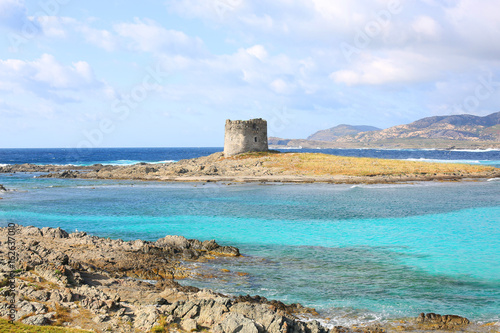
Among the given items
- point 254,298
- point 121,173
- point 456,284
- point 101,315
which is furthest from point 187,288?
point 121,173

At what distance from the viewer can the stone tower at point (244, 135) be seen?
6047 cm

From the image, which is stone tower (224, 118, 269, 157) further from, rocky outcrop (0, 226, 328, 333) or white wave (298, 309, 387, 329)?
white wave (298, 309, 387, 329)

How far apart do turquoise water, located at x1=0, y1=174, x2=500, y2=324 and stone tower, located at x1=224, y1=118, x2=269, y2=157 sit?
17779mm

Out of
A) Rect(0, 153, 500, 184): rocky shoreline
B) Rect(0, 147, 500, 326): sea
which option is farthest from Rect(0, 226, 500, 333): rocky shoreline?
Rect(0, 153, 500, 184): rocky shoreline

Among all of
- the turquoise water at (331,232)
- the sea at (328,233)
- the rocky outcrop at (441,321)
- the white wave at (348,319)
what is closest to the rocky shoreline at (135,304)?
the rocky outcrop at (441,321)

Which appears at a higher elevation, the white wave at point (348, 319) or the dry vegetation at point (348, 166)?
the dry vegetation at point (348, 166)

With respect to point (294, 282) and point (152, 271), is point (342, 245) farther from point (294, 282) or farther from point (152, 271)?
point (152, 271)

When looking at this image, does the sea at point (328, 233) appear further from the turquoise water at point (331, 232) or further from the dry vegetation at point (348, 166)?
the dry vegetation at point (348, 166)

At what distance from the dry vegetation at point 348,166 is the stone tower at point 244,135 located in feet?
6.31

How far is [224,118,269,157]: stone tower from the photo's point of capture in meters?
60.5

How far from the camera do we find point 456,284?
13930 mm

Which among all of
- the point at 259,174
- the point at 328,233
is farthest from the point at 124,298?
the point at 259,174

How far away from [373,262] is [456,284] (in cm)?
321

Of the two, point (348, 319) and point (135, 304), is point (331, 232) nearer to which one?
point (348, 319)
